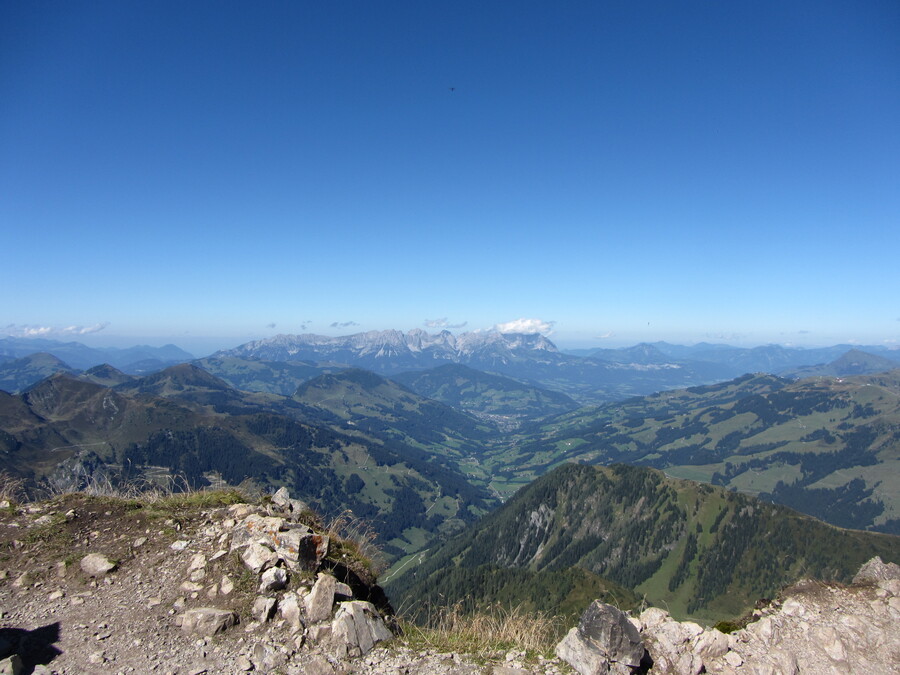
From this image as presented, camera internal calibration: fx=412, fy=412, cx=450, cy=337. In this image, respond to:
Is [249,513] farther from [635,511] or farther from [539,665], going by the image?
[635,511]

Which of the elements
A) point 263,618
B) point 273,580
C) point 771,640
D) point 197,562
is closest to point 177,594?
point 197,562

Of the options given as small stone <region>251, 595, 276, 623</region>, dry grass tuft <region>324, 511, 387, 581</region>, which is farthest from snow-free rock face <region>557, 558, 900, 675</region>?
small stone <region>251, 595, 276, 623</region>

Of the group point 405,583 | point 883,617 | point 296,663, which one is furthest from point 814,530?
point 296,663

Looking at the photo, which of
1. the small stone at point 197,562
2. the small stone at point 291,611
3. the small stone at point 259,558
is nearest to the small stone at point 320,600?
the small stone at point 291,611

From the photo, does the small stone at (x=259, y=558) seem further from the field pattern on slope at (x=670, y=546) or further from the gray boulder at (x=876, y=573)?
the field pattern on slope at (x=670, y=546)

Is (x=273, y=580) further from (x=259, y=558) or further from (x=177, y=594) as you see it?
(x=177, y=594)

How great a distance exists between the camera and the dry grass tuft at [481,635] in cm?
788

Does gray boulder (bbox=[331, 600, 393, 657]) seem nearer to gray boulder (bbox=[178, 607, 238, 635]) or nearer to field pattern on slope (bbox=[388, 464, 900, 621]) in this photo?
gray boulder (bbox=[178, 607, 238, 635])

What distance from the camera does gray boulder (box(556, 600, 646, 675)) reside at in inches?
290

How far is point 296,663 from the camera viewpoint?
686cm

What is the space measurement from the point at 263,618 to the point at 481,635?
4.25 metres

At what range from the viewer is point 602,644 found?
7605mm

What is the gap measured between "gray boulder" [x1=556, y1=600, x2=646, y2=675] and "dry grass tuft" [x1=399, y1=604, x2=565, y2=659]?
597mm

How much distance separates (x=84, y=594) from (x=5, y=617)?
104cm
